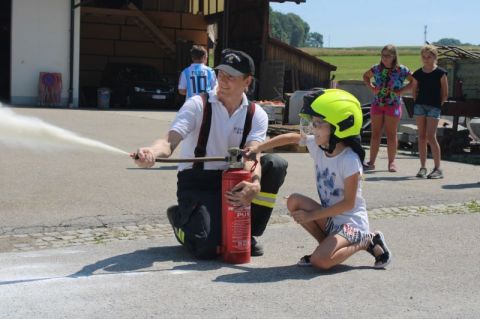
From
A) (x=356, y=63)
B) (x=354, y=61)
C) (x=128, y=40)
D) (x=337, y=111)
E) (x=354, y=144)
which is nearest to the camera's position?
(x=337, y=111)

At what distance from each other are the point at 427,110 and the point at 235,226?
6162mm

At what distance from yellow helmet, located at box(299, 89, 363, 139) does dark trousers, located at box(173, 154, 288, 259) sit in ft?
2.21

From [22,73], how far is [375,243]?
23015 mm

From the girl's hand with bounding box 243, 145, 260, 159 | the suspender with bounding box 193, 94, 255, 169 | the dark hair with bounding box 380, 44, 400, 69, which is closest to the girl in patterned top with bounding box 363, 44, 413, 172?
the dark hair with bounding box 380, 44, 400, 69

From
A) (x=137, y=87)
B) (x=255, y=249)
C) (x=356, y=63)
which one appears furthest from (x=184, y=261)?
(x=356, y=63)

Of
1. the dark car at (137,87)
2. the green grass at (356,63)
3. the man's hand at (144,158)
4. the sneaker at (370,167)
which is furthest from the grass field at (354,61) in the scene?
the man's hand at (144,158)

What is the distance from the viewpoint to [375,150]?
11.6 metres

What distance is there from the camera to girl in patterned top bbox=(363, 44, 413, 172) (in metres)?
11.3

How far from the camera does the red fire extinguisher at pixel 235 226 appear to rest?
18.1 feet

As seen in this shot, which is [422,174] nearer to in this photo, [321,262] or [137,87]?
[321,262]

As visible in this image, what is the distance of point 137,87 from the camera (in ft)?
97.0

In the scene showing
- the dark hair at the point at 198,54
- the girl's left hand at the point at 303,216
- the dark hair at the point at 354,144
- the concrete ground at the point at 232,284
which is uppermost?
the dark hair at the point at 198,54

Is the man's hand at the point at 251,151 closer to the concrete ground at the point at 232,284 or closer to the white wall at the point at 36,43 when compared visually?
the concrete ground at the point at 232,284

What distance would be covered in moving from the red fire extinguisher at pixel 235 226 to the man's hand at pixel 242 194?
3 cm
